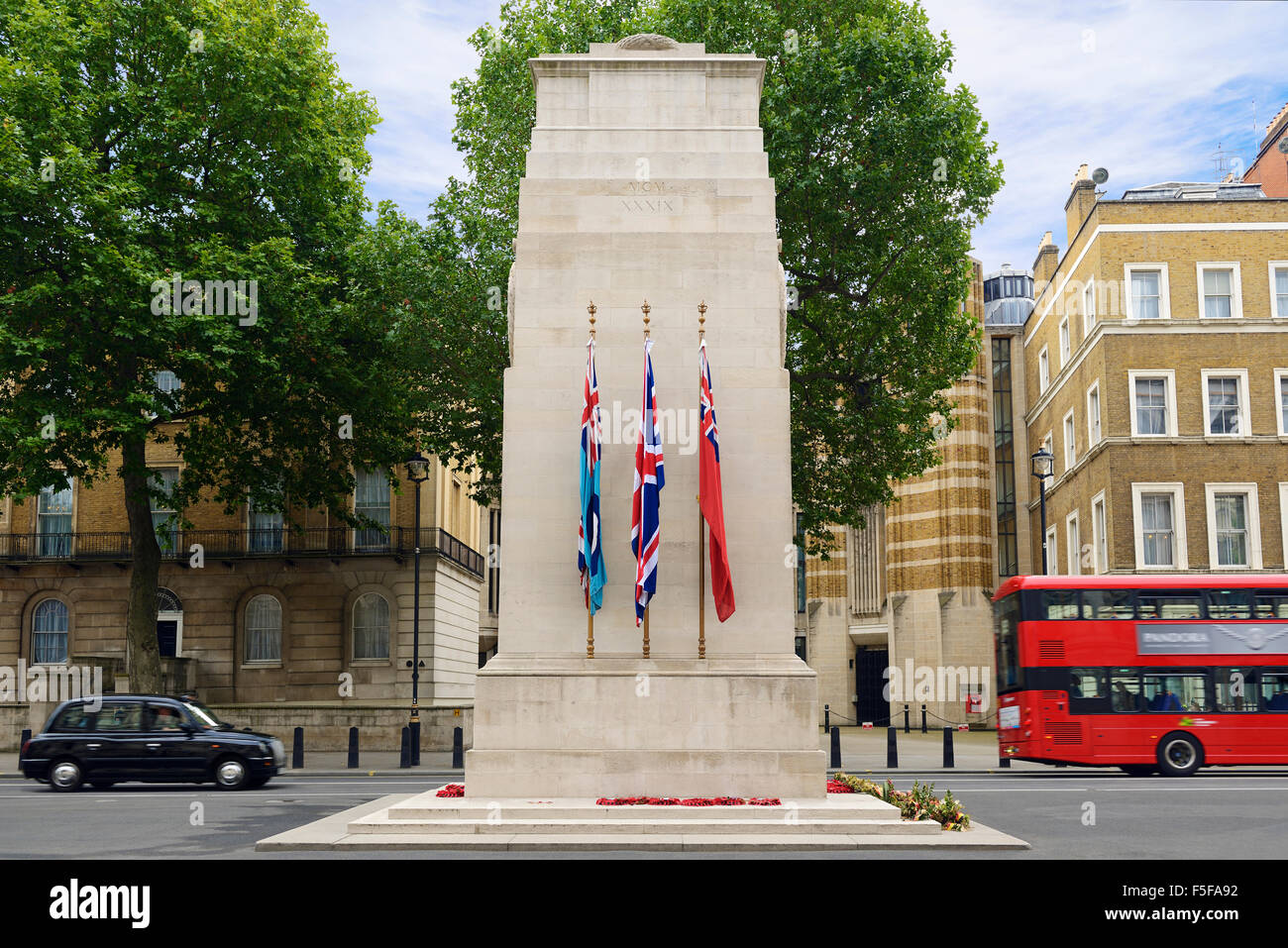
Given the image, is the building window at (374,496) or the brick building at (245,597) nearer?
the brick building at (245,597)

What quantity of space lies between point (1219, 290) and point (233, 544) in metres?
31.4

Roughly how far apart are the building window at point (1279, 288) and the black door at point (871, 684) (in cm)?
2125

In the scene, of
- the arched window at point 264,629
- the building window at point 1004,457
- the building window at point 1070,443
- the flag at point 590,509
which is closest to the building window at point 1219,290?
the building window at point 1070,443

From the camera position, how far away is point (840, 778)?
16688 millimetres

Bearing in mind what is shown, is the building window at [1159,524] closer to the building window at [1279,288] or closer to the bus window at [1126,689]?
the building window at [1279,288]

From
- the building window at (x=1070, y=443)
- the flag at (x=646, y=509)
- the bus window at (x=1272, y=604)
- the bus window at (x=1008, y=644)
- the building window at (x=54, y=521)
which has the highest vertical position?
the building window at (x=1070, y=443)

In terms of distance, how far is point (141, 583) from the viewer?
1180 inches

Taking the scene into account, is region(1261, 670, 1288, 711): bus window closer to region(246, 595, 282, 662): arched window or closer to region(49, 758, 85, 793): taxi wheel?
region(49, 758, 85, 793): taxi wheel

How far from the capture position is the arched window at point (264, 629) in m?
37.1

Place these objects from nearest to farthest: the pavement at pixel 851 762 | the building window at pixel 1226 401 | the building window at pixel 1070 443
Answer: the pavement at pixel 851 762 → the building window at pixel 1226 401 → the building window at pixel 1070 443

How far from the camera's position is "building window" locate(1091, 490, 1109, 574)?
37.7 m

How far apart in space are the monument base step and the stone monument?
107 centimetres

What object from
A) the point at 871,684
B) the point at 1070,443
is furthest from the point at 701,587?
the point at 871,684

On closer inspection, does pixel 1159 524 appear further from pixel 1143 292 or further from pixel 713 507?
pixel 713 507
